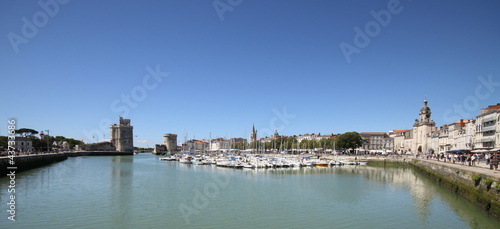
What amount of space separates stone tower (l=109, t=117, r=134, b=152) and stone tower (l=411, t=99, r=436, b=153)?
353ft

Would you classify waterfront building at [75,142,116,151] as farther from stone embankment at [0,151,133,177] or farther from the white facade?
stone embankment at [0,151,133,177]

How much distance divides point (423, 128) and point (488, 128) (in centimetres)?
3591

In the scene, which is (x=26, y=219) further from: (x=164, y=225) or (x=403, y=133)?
(x=403, y=133)

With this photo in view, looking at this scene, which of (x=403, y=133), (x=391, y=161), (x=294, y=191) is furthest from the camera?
(x=403, y=133)

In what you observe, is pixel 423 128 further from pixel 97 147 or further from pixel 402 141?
pixel 97 147

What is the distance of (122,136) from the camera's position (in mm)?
131500

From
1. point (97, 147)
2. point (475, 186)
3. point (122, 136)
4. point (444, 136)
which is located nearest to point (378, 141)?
point (444, 136)

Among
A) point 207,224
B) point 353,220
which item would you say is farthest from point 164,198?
point 353,220

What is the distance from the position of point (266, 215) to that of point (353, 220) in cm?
480

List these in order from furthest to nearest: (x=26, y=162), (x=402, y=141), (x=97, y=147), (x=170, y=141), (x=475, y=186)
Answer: (x=170, y=141)
(x=97, y=147)
(x=402, y=141)
(x=26, y=162)
(x=475, y=186)

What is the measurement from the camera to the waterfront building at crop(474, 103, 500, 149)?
148ft

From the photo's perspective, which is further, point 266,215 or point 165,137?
point 165,137

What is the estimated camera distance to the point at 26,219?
654 inches

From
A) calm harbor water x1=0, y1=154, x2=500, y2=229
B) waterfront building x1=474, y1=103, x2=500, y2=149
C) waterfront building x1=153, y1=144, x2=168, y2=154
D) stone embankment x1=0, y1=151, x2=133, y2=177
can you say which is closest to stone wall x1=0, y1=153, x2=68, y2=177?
stone embankment x1=0, y1=151, x2=133, y2=177
